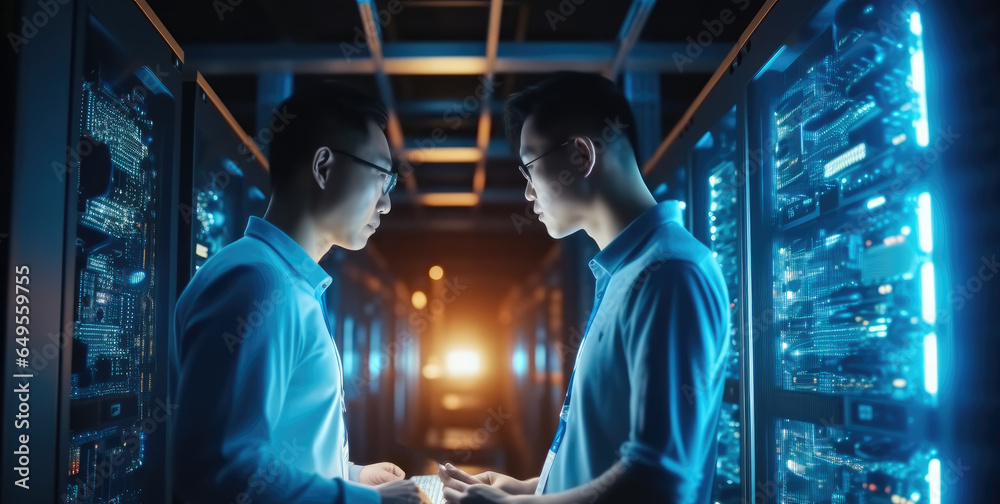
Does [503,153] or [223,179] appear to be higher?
[503,153]

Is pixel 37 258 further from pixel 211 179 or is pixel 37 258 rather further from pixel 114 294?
pixel 211 179

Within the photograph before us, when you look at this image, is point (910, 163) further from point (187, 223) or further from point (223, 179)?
point (223, 179)

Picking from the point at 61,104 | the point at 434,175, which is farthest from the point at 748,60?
the point at 434,175

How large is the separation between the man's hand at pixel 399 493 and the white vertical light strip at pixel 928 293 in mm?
1171

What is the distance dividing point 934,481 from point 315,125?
5.41 feet

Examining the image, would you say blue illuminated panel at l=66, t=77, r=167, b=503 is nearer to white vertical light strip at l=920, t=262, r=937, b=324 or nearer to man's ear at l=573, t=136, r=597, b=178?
man's ear at l=573, t=136, r=597, b=178

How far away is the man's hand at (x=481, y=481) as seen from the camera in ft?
5.46

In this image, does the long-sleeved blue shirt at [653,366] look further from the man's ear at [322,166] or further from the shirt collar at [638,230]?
the man's ear at [322,166]

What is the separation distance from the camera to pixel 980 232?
2.80ft

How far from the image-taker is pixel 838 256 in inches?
50.4

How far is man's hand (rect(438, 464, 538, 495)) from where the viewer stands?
1665mm

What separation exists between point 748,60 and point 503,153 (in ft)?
11.4

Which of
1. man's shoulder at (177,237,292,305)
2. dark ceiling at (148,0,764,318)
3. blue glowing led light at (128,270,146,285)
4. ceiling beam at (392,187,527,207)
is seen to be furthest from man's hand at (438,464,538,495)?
ceiling beam at (392,187,527,207)

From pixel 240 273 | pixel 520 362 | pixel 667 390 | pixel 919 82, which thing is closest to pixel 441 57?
pixel 240 273
